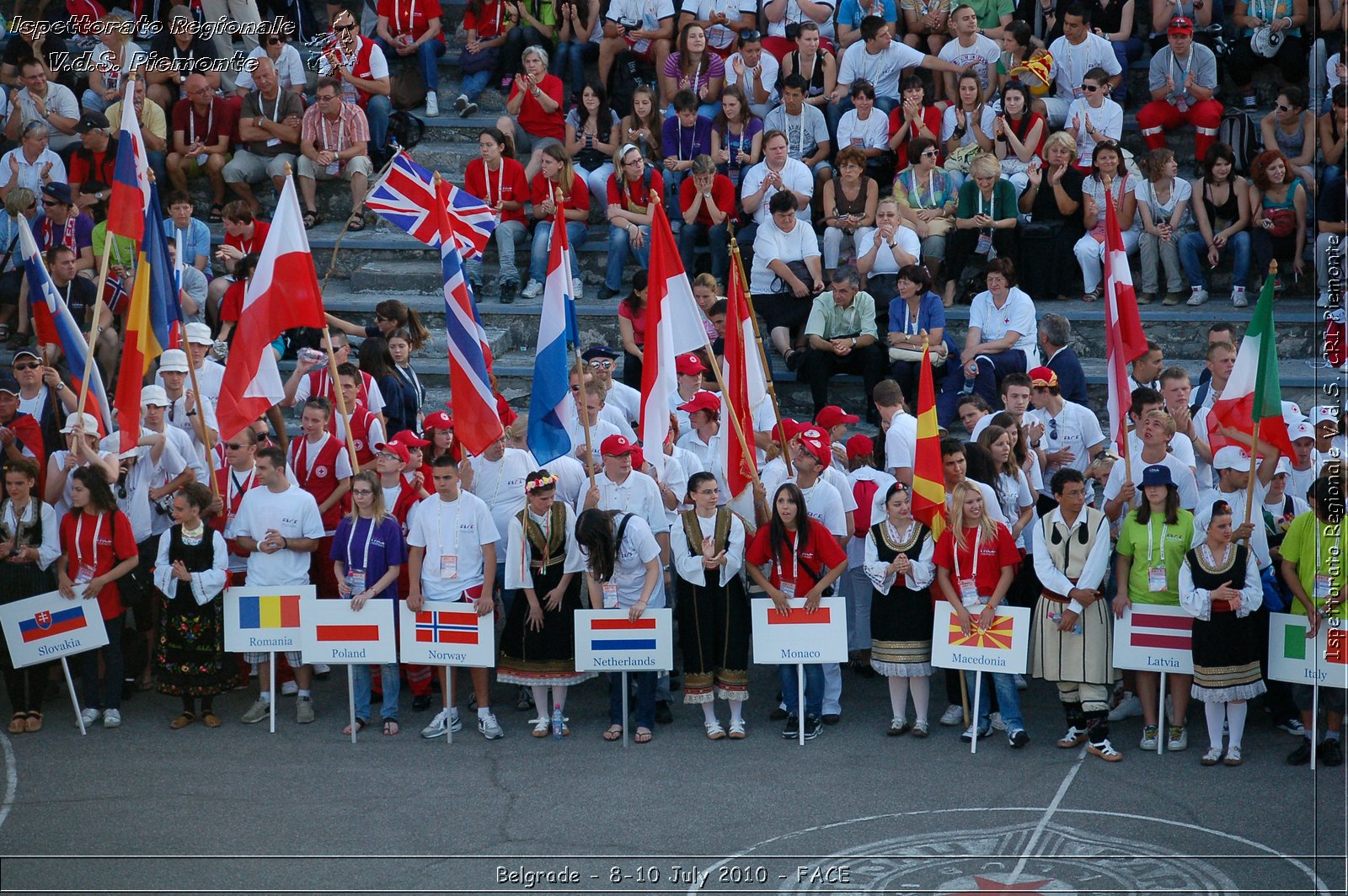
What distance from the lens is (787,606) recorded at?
10.4 meters

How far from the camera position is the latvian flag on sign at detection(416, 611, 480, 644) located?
413 inches

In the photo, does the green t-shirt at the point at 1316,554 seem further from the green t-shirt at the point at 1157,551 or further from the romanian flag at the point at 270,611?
the romanian flag at the point at 270,611

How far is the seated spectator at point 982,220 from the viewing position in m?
14.8

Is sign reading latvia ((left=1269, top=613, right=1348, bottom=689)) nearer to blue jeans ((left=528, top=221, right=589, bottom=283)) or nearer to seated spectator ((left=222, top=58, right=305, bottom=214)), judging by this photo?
blue jeans ((left=528, top=221, right=589, bottom=283))

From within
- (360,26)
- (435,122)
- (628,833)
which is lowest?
(628,833)

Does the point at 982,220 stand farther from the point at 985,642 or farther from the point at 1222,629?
the point at 1222,629

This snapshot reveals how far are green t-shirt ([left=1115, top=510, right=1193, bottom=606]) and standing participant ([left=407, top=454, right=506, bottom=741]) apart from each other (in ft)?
13.8

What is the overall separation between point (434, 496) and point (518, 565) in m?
0.75

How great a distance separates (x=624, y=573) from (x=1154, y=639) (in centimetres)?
346

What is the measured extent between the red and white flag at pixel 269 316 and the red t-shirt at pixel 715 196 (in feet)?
16.7

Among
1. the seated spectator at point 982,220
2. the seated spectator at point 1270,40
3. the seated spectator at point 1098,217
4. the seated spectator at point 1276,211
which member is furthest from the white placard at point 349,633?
the seated spectator at point 1270,40

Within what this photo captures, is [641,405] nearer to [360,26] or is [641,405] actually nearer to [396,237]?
[396,237]

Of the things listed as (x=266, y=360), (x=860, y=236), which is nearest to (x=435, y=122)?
(x=860, y=236)

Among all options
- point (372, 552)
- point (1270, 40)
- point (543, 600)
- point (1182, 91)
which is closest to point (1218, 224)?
point (1182, 91)
